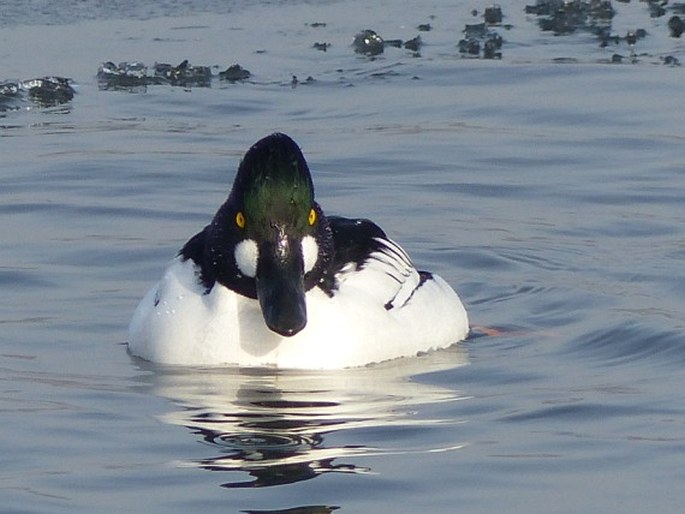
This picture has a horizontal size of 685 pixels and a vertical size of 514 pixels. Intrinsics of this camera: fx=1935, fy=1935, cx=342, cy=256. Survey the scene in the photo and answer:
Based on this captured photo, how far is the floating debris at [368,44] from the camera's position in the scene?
15531 mm

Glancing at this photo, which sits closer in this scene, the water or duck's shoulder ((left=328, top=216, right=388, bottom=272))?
the water

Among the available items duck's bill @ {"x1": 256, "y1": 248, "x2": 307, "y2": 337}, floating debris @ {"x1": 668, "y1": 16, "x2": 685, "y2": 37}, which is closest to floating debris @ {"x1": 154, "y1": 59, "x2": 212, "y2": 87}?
Answer: floating debris @ {"x1": 668, "y1": 16, "x2": 685, "y2": 37}

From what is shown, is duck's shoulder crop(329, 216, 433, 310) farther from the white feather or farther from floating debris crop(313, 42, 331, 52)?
floating debris crop(313, 42, 331, 52)

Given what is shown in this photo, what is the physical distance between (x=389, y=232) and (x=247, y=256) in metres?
2.85

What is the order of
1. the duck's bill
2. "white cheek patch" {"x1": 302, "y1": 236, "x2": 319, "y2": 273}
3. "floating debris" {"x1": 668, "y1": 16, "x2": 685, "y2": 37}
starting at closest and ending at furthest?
the duck's bill < "white cheek patch" {"x1": 302, "y1": 236, "x2": 319, "y2": 273} < "floating debris" {"x1": 668, "y1": 16, "x2": 685, "y2": 37}

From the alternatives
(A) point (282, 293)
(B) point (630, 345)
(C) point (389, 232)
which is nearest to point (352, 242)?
(A) point (282, 293)

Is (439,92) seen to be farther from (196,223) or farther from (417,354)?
(417,354)

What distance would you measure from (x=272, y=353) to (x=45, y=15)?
8057 mm

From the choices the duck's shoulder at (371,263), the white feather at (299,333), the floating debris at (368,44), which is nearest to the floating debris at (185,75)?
the floating debris at (368,44)

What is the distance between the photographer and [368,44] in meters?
15.5

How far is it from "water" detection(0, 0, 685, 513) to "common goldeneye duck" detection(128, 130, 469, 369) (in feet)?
0.49

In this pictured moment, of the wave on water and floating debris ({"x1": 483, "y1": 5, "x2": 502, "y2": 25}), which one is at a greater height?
floating debris ({"x1": 483, "y1": 5, "x2": 502, "y2": 25})

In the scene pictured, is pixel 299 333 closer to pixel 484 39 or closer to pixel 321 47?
pixel 321 47

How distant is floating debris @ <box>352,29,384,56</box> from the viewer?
51.0 feet
